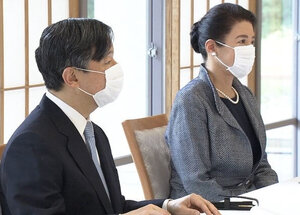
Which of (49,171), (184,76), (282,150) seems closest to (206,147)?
(49,171)

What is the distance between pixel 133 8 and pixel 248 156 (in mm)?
1648

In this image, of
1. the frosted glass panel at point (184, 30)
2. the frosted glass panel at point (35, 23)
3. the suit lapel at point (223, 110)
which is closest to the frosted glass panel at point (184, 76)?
the frosted glass panel at point (184, 30)

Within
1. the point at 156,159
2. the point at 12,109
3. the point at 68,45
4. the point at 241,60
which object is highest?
the point at 68,45

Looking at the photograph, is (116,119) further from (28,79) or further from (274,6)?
(274,6)

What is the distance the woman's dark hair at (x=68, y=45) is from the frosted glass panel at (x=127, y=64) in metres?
2.06

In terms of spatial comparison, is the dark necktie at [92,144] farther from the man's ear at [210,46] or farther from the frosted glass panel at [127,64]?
the frosted glass panel at [127,64]

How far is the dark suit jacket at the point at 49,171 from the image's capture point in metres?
1.80

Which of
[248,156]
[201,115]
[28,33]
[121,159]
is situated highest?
[28,33]

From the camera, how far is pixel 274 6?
5438mm

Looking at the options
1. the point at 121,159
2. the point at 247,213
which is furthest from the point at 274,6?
the point at 247,213

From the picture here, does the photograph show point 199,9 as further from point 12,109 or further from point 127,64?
point 12,109

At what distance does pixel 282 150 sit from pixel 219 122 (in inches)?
120

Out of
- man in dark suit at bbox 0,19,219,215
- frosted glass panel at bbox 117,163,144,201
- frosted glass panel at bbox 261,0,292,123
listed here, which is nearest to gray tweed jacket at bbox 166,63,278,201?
man in dark suit at bbox 0,19,219,215

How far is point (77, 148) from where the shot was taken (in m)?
1.97
